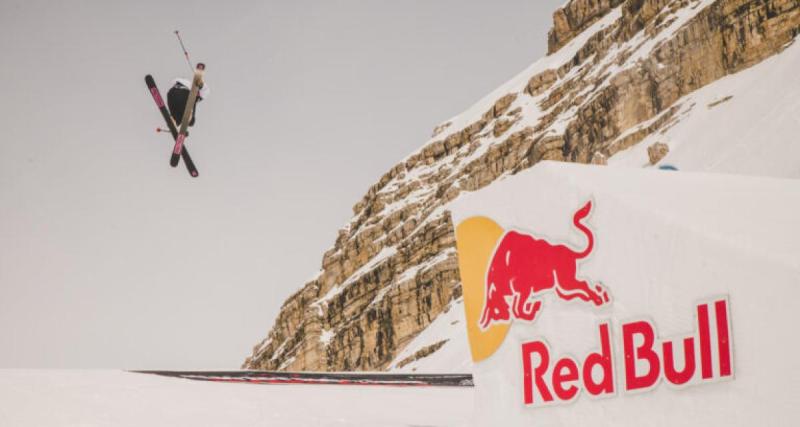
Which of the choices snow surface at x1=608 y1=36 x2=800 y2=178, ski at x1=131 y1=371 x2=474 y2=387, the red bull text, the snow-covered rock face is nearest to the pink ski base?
ski at x1=131 y1=371 x2=474 y2=387

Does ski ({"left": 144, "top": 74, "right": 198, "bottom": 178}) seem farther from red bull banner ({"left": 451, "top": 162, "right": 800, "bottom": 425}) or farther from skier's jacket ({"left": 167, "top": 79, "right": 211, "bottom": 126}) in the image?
red bull banner ({"left": 451, "top": 162, "right": 800, "bottom": 425})

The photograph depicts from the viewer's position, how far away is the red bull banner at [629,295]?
18.3ft

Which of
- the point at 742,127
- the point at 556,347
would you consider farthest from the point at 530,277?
the point at 742,127

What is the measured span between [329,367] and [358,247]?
2472 cm

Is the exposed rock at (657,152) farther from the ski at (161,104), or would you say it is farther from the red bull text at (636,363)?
the red bull text at (636,363)

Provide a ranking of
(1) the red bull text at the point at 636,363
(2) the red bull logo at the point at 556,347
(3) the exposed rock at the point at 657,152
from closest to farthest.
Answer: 1. (1) the red bull text at the point at 636,363
2. (2) the red bull logo at the point at 556,347
3. (3) the exposed rock at the point at 657,152

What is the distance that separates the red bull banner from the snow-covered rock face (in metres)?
28.9

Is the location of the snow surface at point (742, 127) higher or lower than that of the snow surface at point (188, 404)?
higher

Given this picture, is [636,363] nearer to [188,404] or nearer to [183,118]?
[188,404]

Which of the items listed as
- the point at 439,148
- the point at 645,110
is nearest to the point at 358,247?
the point at 439,148

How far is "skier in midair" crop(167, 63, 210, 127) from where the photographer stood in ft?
51.8

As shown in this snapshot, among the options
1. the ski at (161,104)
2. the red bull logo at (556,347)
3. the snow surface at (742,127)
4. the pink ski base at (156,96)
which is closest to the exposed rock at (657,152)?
the snow surface at (742,127)

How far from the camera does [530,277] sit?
23.1ft

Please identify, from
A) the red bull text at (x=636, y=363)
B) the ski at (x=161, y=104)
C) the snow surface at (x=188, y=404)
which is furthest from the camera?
the ski at (x=161, y=104)
